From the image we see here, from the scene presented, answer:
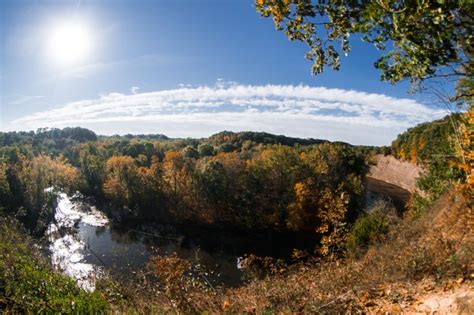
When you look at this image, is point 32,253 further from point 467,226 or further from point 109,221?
point 109,221

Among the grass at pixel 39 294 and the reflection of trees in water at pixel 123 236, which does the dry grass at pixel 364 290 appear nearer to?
the grass at pixel 39 294

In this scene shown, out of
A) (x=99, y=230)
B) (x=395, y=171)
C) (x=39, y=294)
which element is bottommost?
(x=99, y=230)

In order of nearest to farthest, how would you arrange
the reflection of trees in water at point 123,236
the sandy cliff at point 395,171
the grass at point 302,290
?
the grass at point 302,290 < the reflection of trees in water at point 123,236 < the sandy cliff at point 395,171

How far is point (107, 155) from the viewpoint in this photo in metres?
73.2

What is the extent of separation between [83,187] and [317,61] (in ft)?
187

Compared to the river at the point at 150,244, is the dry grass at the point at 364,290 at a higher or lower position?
higher

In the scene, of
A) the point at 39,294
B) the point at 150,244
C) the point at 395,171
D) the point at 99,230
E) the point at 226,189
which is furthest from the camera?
the point at 395,171

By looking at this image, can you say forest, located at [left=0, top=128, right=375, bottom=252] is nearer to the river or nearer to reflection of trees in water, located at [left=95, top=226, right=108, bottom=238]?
the river

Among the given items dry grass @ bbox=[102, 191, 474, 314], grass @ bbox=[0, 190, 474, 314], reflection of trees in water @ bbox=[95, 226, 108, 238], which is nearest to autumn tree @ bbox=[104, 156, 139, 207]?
reflection of trees in water @ bbox=[95, 226, 108, 238]

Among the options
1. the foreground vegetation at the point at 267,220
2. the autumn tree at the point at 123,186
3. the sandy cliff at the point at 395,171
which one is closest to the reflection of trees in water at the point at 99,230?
the foreground vegetation at the point at 267,220

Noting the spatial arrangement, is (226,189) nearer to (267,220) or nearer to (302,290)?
(267,220)

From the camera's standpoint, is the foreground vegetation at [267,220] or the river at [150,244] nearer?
the foreground vegetation at [267,220]

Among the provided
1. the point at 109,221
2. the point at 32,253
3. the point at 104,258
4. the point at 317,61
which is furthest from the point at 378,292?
the point at 109,221

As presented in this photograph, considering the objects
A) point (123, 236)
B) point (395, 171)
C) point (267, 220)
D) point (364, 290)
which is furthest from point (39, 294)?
point (395, 171)
